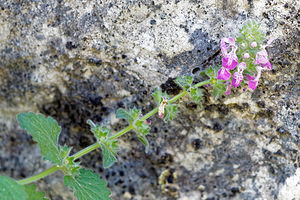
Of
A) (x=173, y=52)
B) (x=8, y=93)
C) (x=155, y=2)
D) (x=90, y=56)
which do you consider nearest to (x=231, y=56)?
(x=173, y=52)

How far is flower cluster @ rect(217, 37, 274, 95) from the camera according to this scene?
1.88 meters

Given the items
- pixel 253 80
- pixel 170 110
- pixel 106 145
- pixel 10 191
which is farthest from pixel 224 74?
pixel 10 191

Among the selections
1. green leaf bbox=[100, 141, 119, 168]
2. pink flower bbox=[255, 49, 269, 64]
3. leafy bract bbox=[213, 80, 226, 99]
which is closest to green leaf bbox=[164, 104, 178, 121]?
leafy bract bbox=[213, 80, 226, 99]

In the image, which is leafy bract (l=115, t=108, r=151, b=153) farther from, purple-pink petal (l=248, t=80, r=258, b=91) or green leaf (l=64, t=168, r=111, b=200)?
purple-pink petal (l=248, t=80, r=258, b=91)

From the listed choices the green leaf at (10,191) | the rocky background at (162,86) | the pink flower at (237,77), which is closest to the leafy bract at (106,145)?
the rocky background at (162,86)

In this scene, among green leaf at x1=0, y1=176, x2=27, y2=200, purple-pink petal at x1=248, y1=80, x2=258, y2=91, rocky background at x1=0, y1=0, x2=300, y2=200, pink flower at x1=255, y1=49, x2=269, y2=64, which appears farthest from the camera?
rocky background at x1=0, y1=0, x2=300, y2=200

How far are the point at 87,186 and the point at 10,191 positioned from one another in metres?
0.44

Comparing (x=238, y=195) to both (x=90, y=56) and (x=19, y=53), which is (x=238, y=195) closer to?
(x=90, y=56)

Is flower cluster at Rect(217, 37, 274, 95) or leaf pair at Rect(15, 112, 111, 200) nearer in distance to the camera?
flower cluster at Rect(217, 37, 274, 95)

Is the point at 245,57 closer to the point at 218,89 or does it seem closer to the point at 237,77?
the point at 237,77

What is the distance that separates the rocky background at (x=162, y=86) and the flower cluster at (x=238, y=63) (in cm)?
17

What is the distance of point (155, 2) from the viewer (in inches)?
84.5

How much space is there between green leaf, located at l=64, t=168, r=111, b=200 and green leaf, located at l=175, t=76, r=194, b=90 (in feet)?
2.29

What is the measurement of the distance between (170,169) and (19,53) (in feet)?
3.96
